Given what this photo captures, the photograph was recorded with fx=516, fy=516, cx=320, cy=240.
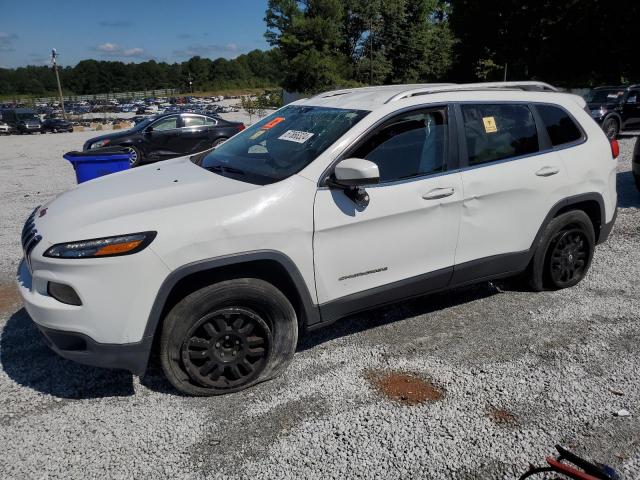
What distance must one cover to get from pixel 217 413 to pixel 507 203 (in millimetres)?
2495

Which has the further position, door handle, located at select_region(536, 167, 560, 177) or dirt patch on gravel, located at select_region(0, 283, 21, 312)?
dirt patch on gravel, located at select_region(0, 283, 21, 312)

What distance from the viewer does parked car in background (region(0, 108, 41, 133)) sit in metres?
33.9

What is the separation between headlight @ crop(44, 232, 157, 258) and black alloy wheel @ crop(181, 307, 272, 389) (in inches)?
21.4

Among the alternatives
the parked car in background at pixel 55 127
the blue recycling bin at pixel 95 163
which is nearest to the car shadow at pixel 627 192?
the blue recycling bin at pixel 95 163

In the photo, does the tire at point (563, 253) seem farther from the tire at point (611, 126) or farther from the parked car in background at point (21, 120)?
the parked car in background at point (21, 120)

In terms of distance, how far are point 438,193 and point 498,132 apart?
2.67 ft

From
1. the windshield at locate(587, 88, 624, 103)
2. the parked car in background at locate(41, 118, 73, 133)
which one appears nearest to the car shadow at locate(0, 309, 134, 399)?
the windshield at locate(587, 88, 624, 103)

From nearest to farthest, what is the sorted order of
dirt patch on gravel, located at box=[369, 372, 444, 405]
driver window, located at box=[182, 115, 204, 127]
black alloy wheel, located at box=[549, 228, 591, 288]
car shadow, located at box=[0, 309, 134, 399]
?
dirt patch on gravel, located at box=[369, 372, 444, 405]
car shadow, located at box=[0, 309, 134, 399]
black alloy wheel, located at box=[549, 228, 591, 288]
driver window, located at box=[182, 115, 204, 127]

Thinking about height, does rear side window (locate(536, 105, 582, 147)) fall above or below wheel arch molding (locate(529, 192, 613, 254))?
above

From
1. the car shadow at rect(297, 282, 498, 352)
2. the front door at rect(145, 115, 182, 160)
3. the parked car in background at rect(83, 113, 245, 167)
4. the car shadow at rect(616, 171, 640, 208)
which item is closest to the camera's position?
the car shadow at rect(297, 282, 498, 352)

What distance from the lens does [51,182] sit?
10.9m

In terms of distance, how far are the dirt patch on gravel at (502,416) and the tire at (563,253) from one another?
168 centimetres

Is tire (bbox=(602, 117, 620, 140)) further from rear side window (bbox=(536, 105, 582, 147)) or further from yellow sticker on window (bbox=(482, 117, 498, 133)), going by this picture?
yellow sticker on window (bbox=(482, 117, 498, 133))

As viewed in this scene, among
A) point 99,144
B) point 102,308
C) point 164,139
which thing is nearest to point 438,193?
point 102,308
